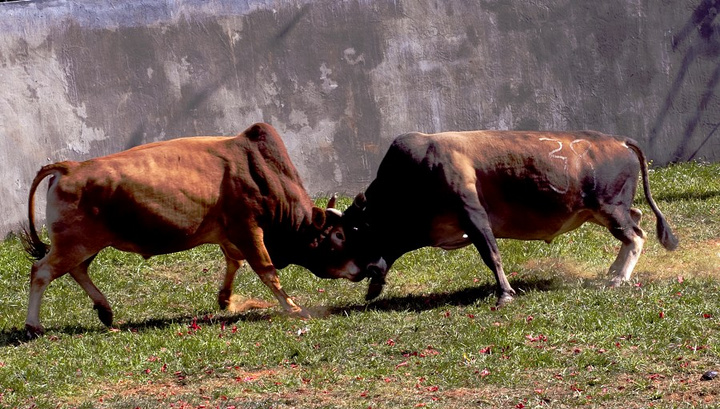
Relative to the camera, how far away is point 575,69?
567 inches

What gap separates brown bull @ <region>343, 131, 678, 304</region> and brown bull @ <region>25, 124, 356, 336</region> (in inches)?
17.0

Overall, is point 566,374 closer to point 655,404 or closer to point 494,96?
point 655,404

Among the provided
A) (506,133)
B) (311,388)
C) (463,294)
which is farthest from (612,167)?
(311,388)

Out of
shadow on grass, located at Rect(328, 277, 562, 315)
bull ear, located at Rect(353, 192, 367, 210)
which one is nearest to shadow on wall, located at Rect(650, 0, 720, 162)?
shadow on grass, located at Rect(328, 277, 562, 315)

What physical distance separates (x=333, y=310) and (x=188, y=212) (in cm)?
150

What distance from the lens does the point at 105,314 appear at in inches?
374

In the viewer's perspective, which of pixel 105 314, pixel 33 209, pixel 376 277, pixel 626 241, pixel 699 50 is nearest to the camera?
pixel 105 314

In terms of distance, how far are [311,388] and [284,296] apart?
2.30 meters

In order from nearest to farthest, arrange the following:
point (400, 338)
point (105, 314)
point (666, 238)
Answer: point (400, 338), point (105, 314), point (666, 238)

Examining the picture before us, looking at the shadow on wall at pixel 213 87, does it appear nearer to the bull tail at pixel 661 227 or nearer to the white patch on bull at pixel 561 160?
the white patch on bull at pixel 561 160

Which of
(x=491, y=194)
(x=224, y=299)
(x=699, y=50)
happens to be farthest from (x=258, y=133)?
(x=699, y=50)

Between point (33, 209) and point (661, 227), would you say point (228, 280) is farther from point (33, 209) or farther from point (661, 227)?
point (661, 227)

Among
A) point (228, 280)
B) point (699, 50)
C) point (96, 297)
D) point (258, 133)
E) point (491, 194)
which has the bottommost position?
point (228, 280)

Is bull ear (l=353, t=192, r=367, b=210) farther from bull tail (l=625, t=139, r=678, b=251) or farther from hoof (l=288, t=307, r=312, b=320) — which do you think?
bull tail (l=625, t=139, r=678, b=251)
